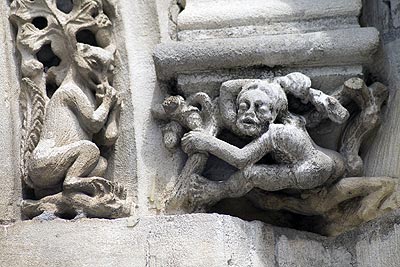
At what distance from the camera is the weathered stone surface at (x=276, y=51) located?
8.33ft

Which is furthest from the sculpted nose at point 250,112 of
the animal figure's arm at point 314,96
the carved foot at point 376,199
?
the carved foot at point 376,199

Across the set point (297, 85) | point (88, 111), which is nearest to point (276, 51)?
point (297, 85)

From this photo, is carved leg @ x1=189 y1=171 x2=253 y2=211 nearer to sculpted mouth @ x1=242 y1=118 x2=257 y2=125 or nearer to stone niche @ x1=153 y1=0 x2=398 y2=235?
stone niche @ x1=153 y1=0 x2=398 y2=235

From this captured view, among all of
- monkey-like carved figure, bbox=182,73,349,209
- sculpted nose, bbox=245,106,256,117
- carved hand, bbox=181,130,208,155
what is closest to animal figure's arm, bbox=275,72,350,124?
monkey-like carved figure, bbox=182,73,349,209

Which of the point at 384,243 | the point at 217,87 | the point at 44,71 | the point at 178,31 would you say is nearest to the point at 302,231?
the point at 384,243

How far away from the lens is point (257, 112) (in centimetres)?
249

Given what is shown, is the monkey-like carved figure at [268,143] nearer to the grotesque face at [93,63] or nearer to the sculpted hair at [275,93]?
the sculpted hair at [275,93]

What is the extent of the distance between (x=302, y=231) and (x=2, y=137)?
0.72 meters

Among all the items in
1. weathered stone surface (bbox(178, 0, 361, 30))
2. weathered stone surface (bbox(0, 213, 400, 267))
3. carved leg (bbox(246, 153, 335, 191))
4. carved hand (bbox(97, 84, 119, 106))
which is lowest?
weathered stone surface (bbox(0, 213, 400, 267))

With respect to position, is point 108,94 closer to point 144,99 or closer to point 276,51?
point 144,99

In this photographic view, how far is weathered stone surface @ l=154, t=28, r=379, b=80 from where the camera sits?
2539mm

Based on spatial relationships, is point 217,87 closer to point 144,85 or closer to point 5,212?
point 144,85

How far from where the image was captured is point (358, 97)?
255 centimetres

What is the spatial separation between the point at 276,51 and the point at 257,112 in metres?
0.16
